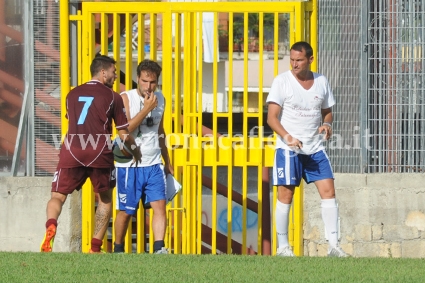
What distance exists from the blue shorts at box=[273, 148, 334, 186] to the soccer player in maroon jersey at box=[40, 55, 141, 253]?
1263 mm

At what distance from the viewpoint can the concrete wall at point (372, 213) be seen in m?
10.2

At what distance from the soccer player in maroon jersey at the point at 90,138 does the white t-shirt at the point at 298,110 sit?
1.30 meters

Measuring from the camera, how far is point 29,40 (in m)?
10.1

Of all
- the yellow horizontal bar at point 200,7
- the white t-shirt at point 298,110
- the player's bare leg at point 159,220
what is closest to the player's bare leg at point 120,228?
the player's bare leg at point 159,220

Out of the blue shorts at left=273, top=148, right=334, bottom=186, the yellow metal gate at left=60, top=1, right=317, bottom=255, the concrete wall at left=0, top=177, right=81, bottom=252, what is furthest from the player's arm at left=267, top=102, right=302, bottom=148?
the concrete wall at left=0, top=177, right=81, bottom=252

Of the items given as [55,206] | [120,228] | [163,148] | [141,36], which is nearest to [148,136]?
[163,148]

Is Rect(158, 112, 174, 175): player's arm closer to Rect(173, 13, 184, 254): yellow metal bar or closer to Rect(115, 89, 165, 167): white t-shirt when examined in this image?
Rect(115, 89, 165, 167): white t-shirt

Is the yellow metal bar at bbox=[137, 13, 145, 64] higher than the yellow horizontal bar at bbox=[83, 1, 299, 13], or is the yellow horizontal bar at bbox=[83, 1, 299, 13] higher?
the yellow horizontal bar at bbox=[83, 1, 299, 13]

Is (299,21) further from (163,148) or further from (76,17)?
(76,17)

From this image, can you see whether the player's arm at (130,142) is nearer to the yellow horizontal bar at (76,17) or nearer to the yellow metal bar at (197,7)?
the yellow metal bar at (197,7)

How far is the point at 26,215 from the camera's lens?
32.7 feet

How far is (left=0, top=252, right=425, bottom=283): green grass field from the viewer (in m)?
6.21

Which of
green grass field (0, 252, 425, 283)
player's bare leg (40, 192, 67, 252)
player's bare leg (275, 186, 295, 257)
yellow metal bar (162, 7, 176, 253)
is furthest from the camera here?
yellow metal bar (162, 7, 176, 253)

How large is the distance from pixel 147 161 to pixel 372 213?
2891 mm
